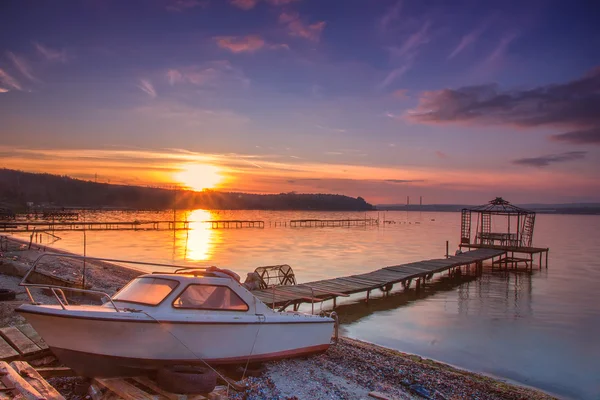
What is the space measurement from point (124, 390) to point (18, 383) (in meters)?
1.56

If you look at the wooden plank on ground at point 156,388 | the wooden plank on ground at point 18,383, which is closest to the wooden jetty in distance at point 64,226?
the wooden plank on ground at point 156,388

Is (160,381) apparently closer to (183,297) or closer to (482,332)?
(183,297)

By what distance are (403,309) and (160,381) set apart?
16983 mm

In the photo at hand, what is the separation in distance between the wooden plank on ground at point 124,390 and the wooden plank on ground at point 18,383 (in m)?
1.22

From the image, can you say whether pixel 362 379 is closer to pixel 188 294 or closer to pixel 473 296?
pixel 188 294

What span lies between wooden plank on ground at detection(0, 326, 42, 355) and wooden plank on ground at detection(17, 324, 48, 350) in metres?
0.07

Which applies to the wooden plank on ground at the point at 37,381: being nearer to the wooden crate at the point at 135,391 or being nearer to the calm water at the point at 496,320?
the wooden crate at the point at 135,391

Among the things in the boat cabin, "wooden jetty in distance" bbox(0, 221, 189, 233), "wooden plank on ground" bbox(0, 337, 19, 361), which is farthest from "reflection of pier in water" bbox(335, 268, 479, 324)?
"wooden jetty in distance" bbox(0, 221, 189, 233)

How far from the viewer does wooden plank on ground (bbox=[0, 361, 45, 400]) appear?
613cm

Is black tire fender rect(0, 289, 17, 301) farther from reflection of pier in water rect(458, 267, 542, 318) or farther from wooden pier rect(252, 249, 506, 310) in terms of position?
reflection of pier in water rect(458, 267, 542, 318)

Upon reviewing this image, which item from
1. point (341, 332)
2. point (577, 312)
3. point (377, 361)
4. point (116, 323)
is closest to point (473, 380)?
point (377, 361)

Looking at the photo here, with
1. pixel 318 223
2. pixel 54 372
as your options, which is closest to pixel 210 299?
pixel 54 372

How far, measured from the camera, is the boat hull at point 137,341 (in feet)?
24.7

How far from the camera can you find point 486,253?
3888cm
